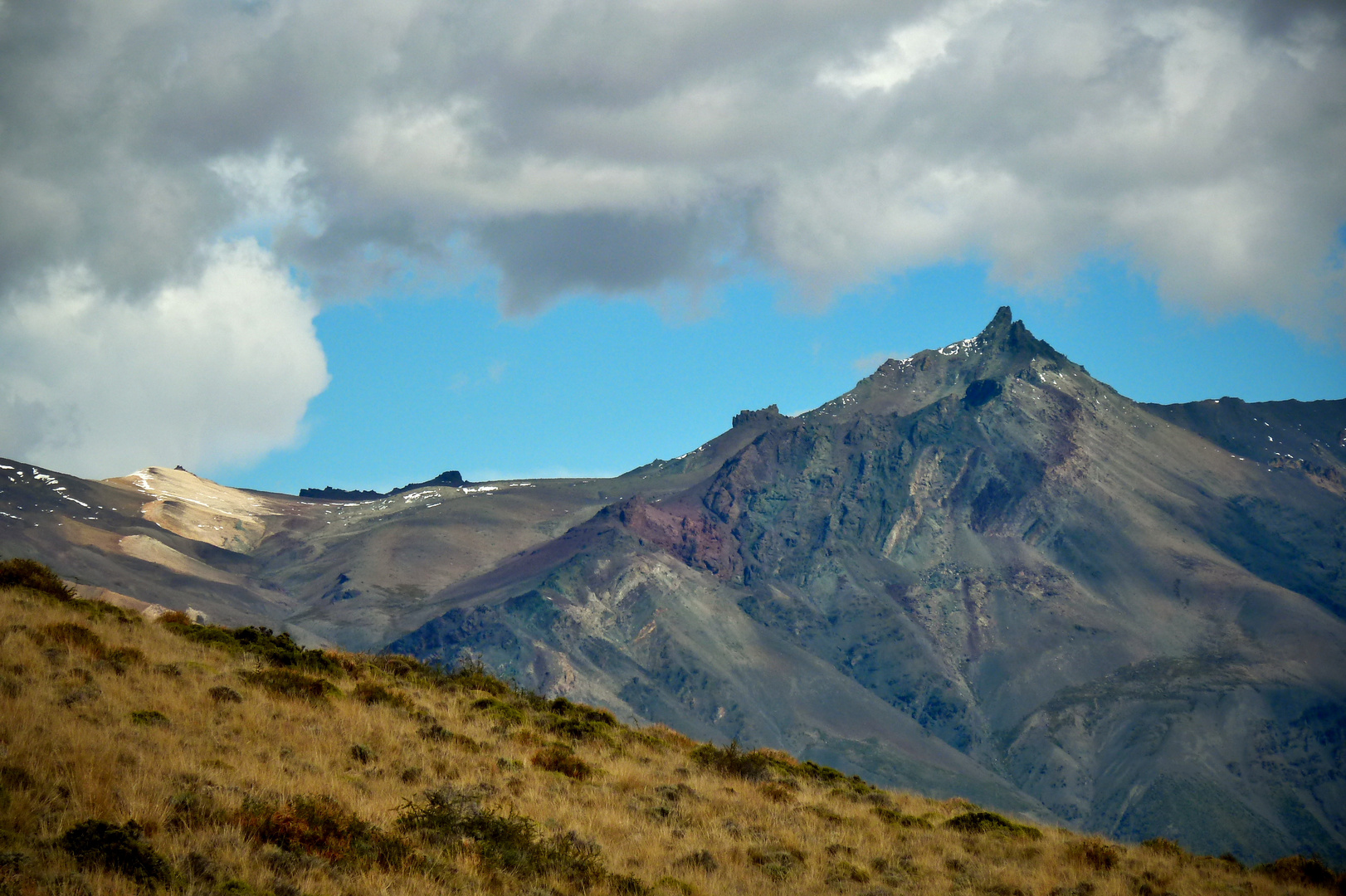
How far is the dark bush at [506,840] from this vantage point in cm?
2077

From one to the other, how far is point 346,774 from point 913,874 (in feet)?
37.1

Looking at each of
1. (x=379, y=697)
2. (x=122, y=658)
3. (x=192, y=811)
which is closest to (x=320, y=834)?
(x=192, y=811)

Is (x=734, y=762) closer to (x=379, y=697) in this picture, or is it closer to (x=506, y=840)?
(x=379, y=697)

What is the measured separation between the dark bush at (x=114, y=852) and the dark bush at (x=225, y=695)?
10637 millimetres

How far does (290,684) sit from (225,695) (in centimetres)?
257

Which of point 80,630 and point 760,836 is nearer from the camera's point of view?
point 760,836

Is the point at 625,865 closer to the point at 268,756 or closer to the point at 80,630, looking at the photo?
the point at 268,756

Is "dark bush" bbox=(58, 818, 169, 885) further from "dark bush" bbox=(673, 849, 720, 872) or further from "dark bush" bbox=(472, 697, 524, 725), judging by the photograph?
"dark bush" bbox=(472, 697, 524, 725)

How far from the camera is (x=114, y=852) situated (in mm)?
16781

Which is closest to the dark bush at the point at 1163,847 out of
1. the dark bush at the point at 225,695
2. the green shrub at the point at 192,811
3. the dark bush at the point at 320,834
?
the dark bush at the point at 320,834

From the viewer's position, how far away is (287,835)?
1936 centimetres

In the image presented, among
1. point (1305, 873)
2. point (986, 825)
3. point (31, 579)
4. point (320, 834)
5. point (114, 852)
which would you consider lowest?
point (114, 852)

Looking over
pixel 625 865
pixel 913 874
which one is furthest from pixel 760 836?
pixel 625 865

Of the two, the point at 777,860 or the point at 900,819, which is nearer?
the point at 777,860
